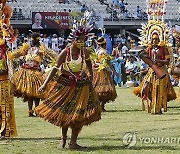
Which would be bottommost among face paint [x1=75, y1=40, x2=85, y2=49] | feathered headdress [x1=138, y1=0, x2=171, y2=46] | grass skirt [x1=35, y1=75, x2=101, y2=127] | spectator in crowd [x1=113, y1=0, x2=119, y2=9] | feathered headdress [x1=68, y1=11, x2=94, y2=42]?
spectator in crowd [x1=113, y1=0, x2=119, y2=9]

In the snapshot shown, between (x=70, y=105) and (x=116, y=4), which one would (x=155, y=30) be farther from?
(x=116, y=4)

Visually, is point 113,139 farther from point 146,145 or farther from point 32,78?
point 32,78

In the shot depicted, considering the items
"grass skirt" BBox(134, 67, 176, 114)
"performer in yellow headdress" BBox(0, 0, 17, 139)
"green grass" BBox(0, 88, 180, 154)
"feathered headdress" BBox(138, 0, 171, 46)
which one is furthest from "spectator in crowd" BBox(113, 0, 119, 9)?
"performer in yellow headdress" BBox(0, 0, 17, 139)

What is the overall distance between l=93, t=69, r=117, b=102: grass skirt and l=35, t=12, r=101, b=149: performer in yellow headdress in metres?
5.18

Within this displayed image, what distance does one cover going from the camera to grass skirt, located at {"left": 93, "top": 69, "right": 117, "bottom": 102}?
1341 cm

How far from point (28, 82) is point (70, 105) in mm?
4565

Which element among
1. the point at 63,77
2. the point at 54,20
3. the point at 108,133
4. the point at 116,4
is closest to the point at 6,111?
the point at 63,77

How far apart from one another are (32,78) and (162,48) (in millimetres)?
2944

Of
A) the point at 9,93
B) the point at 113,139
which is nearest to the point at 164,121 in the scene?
the point at 113,139

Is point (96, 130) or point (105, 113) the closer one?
point (96, 130)

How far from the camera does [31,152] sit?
7.75m

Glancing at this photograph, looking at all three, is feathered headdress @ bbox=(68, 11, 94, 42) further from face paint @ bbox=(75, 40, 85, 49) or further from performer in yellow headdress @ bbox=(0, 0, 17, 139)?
performer in yellow headdress @ bbox=(0, 0, 17, 139)

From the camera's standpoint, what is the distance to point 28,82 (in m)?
12.3
